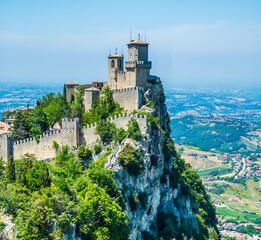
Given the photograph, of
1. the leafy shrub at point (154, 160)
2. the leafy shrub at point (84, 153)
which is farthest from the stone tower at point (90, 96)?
the leafy shrub at point (154, 160)

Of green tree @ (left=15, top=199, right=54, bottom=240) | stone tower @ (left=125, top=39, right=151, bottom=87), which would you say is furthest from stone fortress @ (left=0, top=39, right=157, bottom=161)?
green tree @ (left=15, top=199, right=54, bottom=240)

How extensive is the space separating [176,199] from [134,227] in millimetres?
16132

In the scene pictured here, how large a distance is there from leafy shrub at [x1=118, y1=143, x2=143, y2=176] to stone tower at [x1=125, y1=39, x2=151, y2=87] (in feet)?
42.6

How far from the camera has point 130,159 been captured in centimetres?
4456

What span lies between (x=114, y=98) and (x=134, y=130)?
30.0 feet

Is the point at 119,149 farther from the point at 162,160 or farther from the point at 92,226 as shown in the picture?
the point at 92,226

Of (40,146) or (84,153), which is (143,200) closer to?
(84,153)

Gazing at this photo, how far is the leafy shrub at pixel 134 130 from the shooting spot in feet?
153

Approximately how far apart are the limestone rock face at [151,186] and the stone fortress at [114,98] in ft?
7.07

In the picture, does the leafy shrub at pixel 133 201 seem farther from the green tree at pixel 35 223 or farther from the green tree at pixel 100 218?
the green tree at pixel 35 223

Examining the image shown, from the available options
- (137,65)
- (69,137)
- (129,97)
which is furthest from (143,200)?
(137,65)

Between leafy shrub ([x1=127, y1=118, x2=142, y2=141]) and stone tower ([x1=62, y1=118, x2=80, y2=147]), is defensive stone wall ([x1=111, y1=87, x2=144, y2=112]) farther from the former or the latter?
stone tower ([x1=62, y1=118, x2=80, y2=147])

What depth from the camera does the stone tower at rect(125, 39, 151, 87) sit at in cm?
5544

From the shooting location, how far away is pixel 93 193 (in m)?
36.2
